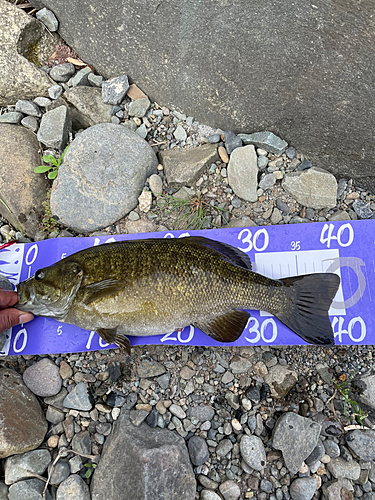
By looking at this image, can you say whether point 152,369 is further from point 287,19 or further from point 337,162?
point 287,19

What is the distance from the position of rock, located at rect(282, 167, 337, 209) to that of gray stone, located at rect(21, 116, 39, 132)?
11.6 feet

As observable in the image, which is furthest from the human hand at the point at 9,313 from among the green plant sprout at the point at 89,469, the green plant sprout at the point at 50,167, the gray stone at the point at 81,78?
the gray stone at the point at 81,78

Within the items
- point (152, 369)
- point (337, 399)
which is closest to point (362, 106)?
point (337, 399)

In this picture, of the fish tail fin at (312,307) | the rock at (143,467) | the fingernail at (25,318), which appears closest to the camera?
the rock at (143,467)

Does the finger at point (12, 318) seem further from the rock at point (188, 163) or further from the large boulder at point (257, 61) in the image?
the large boulder at point (257, 61)

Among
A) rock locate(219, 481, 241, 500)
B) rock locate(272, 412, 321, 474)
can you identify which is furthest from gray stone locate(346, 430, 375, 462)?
rock locate(219, 481, 241, 500)

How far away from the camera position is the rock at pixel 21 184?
4562 millimetres

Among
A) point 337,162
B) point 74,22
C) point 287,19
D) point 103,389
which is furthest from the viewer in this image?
point 74,22

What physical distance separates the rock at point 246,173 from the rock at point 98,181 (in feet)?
3.70

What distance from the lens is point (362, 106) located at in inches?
145

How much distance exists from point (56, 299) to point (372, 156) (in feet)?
12.6

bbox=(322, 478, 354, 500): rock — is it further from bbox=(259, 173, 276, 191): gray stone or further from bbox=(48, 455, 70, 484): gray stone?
bbox=(259, 173, 276, 191): gray stone

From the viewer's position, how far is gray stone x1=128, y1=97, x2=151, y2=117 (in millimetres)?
4777

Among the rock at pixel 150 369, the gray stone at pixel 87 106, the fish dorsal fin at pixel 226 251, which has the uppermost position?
the gray stone at pixel 87 106
